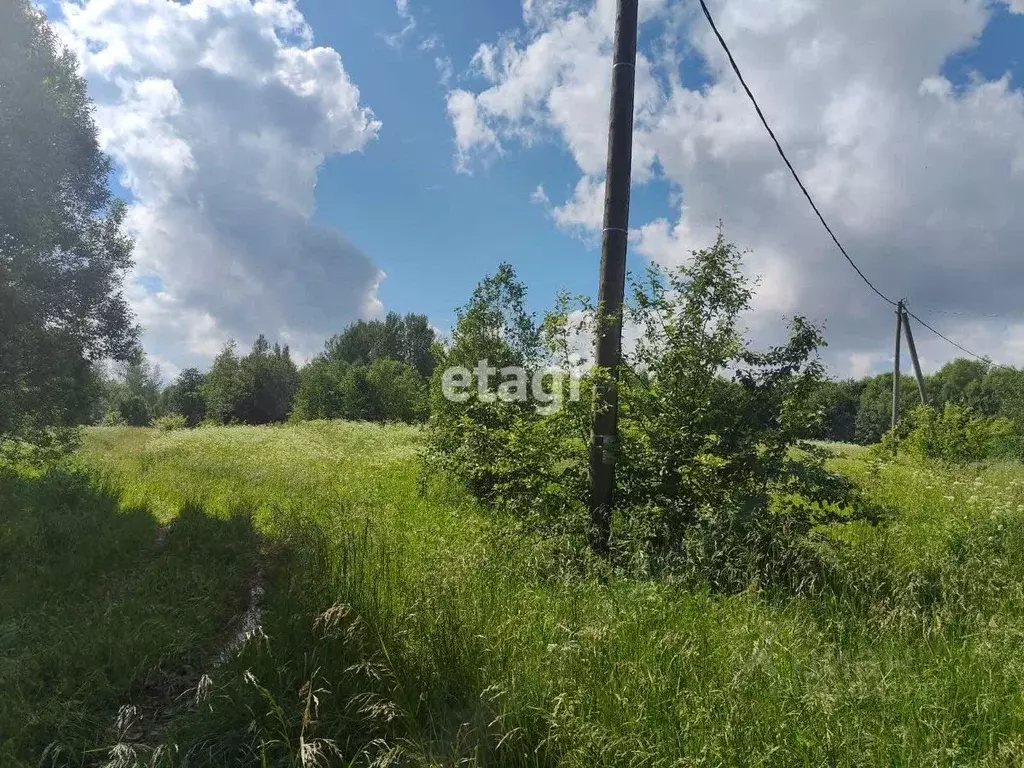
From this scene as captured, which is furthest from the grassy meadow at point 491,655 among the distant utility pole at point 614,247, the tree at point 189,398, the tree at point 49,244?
the tree at point 189,398

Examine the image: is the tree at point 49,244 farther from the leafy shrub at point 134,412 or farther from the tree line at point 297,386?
the leafy shrub at point 134,412

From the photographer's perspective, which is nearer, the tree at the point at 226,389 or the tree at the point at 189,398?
the tree at the point at 226,389

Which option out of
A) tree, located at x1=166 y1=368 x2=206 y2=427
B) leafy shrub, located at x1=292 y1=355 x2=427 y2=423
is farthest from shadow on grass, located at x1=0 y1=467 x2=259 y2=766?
tree, located at x1=166 y1=368 x2=206 y2=427

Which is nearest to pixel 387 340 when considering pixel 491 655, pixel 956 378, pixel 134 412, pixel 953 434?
pixel 134 412

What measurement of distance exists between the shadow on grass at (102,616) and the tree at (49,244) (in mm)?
3074

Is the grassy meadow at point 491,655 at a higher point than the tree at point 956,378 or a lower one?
lower

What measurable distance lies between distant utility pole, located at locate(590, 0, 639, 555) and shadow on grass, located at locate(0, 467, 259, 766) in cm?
409

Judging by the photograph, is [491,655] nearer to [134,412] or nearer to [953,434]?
[953,434]

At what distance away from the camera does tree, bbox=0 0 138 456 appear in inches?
410

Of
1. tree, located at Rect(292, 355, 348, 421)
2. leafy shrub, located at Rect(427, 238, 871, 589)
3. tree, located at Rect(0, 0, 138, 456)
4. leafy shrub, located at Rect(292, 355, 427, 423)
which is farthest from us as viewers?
tree, located at Rect(292, 355, 348, 421)

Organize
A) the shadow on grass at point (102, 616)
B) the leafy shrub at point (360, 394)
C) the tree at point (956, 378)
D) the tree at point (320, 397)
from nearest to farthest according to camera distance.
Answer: the shadow on grass at point (102, 616) → the leafy shrub at point (360, 394) → the tree at point (320, 397) → the tree at point (956, 378)

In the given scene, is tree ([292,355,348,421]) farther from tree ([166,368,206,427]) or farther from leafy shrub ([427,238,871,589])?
leafy shrub ([427,238,871,589])

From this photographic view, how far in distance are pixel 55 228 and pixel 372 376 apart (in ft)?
143

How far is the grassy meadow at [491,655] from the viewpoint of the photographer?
2867 mm
